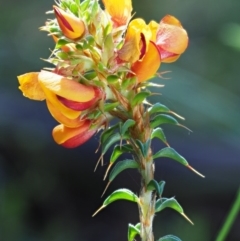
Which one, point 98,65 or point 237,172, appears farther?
point 237,172

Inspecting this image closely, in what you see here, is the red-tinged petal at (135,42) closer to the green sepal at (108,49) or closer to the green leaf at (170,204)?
the green sepal at (108,49)

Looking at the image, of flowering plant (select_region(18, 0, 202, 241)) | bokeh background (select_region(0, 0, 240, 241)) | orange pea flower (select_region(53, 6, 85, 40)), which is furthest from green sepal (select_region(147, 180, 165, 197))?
bokeh background (select_region(0, 0, 240, 241))

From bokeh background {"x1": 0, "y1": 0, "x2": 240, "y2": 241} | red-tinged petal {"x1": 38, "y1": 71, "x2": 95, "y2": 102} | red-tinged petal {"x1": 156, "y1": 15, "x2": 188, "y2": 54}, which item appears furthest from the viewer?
bokeh background {"x1": 0, "y1": 0, "x2": 240, "y2": 241}

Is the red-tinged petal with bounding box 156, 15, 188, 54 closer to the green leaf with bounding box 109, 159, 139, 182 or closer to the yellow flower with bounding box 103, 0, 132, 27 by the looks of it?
the yellow flower with bounding box 103, 0, 132, 27

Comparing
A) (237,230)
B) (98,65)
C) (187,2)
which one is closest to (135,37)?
(98,65)

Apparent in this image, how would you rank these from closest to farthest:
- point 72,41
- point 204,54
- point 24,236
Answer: point 72,41 → point 24,236 → point 204,54

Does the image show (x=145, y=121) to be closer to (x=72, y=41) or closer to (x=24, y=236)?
(x=72, y=41)

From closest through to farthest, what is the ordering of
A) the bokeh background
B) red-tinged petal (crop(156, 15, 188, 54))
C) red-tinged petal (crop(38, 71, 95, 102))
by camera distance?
red-tinged petal (crop(38, 71, 95, 102))
red-tinged petal (crop(156, 15, 188, 54))
the bokeh background

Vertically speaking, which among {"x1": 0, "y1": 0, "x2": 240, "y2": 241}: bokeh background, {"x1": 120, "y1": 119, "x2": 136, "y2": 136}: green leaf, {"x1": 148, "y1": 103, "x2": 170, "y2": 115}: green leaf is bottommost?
{"x1": 0, "y1": 0, "x2": 240, "y2": 241}: bokeh background
